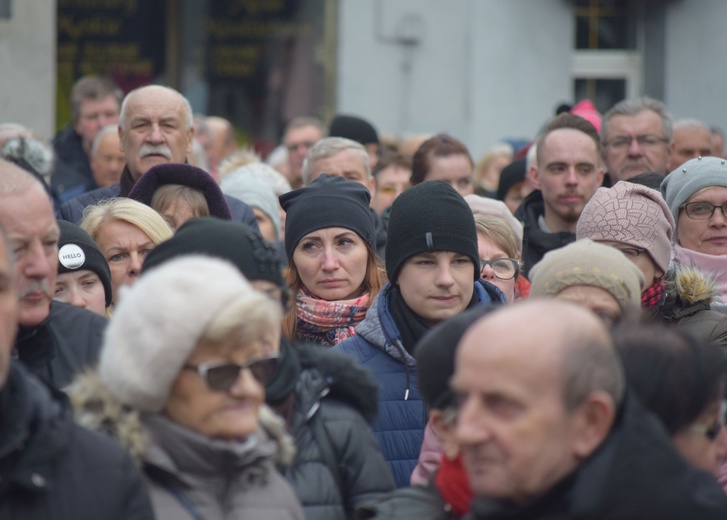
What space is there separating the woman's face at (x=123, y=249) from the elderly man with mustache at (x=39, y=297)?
1.14m

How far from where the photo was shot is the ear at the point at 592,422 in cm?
282

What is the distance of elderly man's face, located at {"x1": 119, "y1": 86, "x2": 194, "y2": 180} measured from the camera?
264 inches

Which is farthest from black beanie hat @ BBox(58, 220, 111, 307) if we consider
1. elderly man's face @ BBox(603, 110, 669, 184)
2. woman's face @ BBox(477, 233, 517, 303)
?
elderly man's face @ BBox(603, 110, 669, 184)

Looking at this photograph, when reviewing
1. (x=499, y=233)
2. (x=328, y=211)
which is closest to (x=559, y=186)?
(x=499, y=233)

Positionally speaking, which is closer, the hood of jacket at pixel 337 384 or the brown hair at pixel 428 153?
the hood of jacket at pixel 337 384

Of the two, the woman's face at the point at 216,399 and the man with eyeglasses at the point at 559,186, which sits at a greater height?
the man with eyeglasses at the point at 559,186

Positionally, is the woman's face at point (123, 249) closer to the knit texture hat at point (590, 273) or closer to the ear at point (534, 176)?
the knit texture hat at point (590, 273)

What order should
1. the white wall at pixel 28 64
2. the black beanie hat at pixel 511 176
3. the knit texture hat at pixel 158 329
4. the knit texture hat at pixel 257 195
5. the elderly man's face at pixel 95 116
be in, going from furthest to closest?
the white wall at pixel 28 64, the elderly man's face at pixel 95 116, the black beanie hat at pixel 511 176, the knit texture hat at pixel 257 195, the knit texture hat at pixel 158 329

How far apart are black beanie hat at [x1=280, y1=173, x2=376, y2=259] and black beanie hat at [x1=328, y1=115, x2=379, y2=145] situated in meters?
3.78

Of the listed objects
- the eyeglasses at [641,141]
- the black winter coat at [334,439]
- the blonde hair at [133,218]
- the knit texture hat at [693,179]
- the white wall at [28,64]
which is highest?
the white wall at [28,64]

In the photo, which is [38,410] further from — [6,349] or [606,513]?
[606,513]

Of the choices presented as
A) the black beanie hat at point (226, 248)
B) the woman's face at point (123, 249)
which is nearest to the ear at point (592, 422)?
the black beanie hat at point (226, 248)

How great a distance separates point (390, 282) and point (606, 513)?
2240 millimetres

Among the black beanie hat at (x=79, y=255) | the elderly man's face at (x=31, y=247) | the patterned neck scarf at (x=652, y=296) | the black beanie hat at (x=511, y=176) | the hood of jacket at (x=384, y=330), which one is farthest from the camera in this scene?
the black beanie hat at (x=511, y=176)
